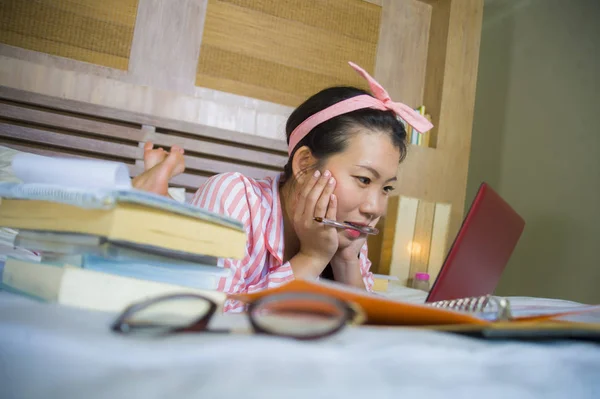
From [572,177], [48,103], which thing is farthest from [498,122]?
[48,103]

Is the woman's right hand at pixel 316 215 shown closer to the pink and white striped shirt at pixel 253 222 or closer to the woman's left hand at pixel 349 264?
the pink and white striped shirt at pixel 253 222

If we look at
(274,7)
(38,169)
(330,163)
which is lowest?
(38,169)

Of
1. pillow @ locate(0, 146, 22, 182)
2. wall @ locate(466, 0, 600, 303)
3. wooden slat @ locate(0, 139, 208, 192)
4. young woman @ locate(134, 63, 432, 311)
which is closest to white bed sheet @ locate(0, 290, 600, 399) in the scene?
young woman @ locate(134, 63, 432, 311)

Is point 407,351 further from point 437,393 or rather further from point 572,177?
point 572,177

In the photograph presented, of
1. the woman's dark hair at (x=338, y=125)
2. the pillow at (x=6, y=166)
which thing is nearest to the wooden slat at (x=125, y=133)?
the pillow at (x=6, y=166)

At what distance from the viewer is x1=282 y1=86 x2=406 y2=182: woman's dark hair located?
131 cm

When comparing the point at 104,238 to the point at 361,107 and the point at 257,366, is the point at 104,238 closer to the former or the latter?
the point at 257,366

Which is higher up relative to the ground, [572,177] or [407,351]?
[572,177]

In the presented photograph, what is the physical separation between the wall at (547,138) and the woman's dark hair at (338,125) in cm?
203

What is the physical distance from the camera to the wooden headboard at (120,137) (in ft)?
7.15

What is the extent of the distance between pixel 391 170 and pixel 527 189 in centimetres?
245

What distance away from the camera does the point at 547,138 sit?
3234mm

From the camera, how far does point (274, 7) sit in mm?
2719

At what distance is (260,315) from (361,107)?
1131 millimetres
